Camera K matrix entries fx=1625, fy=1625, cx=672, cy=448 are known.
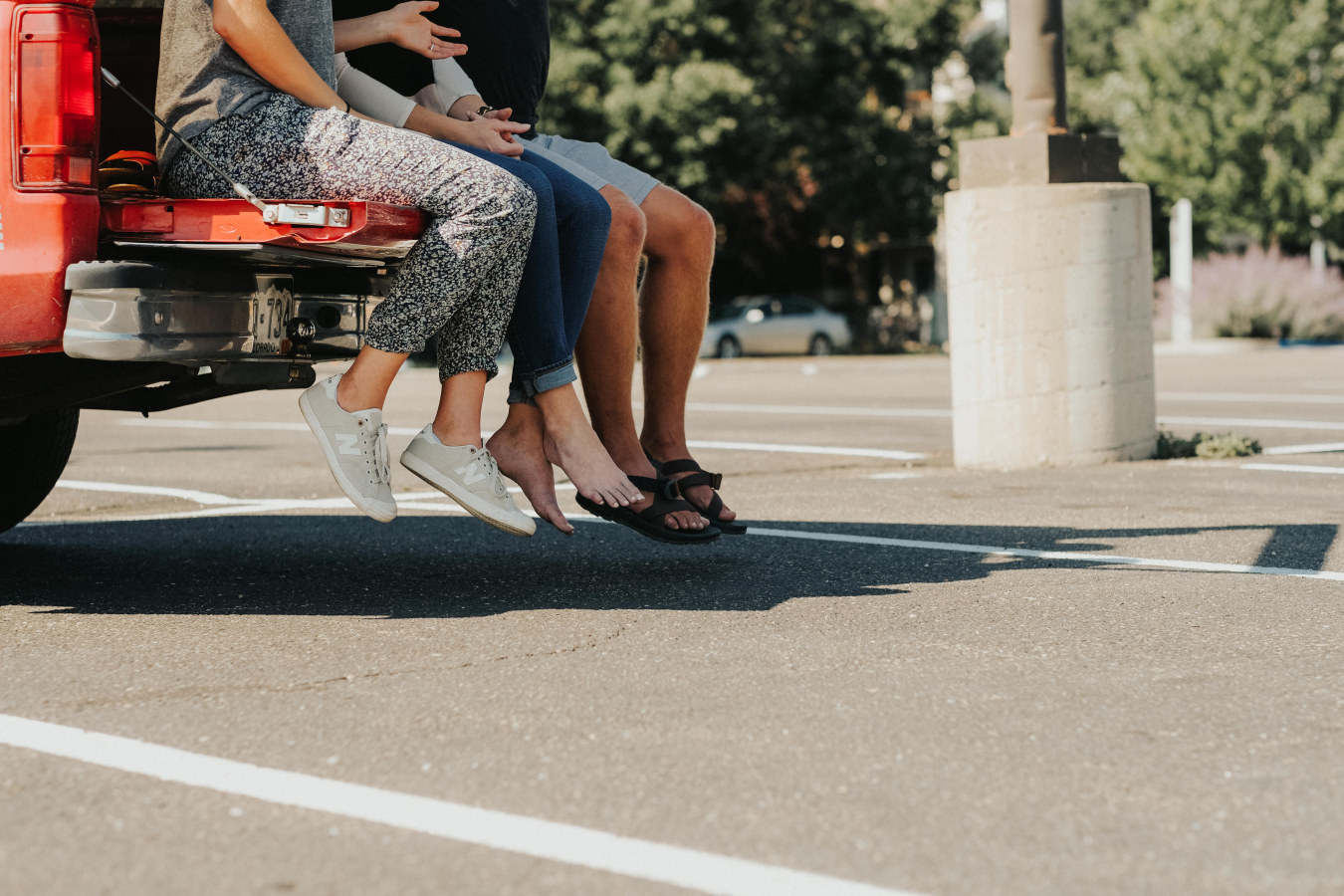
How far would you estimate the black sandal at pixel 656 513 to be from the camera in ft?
14.4

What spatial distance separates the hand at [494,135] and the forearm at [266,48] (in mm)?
453

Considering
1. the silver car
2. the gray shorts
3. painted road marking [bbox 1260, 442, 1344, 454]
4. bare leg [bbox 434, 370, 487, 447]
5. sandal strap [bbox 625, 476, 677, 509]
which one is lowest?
the silver car

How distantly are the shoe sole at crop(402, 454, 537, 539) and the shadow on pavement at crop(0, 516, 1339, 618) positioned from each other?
22cm

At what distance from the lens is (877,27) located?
→ 3600 cm

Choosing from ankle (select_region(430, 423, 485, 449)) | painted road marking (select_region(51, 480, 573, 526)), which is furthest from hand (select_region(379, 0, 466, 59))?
painted road marking (select_region(51, 480, 573, 526))

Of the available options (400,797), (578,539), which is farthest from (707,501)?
(400,797)

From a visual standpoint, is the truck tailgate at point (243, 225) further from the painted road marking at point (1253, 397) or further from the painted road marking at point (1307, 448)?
the painted road marking at point (1253, 397)

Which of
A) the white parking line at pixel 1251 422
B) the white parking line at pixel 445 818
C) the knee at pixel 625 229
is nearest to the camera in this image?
the white parking line at pixel 445 818

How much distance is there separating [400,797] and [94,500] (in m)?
4.86

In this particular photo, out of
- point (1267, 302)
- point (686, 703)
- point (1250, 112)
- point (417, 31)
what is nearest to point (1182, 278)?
point (1267, 302)

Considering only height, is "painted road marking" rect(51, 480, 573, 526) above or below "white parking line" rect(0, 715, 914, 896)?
below

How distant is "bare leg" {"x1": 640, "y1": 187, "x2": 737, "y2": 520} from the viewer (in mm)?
4844

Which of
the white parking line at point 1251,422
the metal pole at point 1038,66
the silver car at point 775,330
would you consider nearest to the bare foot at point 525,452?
the metal pole at point 1038,66

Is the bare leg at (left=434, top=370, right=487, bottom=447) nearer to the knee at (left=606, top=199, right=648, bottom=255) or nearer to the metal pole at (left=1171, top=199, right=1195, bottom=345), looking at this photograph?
the knee at (left=606, top=199, right=648, bottom=255)
